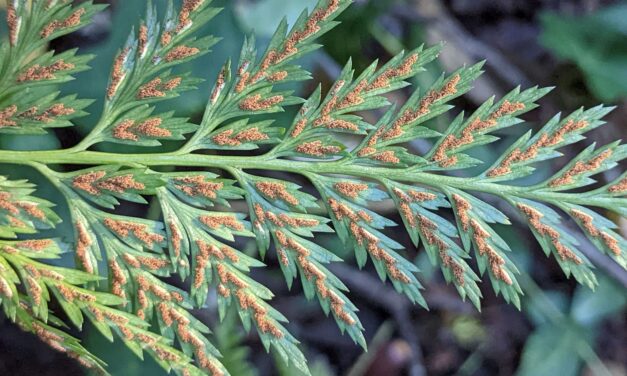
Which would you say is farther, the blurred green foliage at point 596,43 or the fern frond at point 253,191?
the blurred green foliage at point 596,43

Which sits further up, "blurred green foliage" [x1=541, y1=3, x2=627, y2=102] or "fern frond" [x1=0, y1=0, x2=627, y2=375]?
"fern frond" [x1=0, y1=0, x2=627, y2=375]

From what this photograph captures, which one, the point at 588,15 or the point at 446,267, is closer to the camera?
the point at 446,267

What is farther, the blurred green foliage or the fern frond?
the blurred green foliage

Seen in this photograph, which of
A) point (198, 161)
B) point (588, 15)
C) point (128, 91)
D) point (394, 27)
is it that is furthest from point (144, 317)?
point (588, 15)

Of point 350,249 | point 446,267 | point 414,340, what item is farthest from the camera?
point 414,340

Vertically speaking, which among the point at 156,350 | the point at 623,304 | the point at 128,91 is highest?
the point at 128,91

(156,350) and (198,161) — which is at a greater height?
(198,161)

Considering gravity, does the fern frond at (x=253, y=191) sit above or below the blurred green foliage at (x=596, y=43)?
above

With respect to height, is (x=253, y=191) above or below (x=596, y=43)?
above

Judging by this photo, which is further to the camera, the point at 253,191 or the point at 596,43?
the point at 596,43

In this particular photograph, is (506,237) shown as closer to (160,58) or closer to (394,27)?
(394,27)

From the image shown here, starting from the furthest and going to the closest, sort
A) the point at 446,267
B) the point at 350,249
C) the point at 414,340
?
the point at 414,340
the point at 350,249
the point at 446,267
